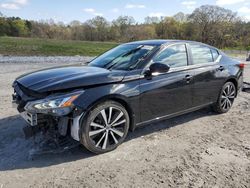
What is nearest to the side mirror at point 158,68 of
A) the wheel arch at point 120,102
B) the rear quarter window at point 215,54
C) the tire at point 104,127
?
the wheel arch at point 120,102

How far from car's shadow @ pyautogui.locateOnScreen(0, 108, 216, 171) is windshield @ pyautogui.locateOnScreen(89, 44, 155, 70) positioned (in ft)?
3.83

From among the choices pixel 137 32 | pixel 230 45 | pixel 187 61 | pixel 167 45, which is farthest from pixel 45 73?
pixel 230 45

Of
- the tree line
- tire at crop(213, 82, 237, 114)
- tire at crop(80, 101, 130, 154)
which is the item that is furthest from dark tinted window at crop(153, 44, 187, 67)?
the tree line

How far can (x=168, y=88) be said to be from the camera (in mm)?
4184

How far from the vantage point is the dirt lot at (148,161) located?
2955mm

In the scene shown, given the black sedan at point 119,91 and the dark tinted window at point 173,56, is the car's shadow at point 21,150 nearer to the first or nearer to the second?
the black sedan at point 119,91

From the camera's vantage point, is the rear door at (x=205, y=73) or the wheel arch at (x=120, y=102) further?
the rear door at (x=205, y=73)

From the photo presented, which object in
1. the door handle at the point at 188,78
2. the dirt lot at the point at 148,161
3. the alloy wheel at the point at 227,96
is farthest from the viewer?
the alloy wheel at the point at 227,96

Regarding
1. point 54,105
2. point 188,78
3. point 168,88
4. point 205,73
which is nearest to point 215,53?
point 205,73

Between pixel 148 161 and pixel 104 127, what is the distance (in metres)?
0.75

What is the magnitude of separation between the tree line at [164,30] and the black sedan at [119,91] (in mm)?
44349

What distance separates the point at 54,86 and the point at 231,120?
11.8 feet

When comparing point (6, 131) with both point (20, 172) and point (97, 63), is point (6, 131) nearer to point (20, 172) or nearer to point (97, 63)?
point (20, 172)

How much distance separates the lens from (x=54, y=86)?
3.32 metres
